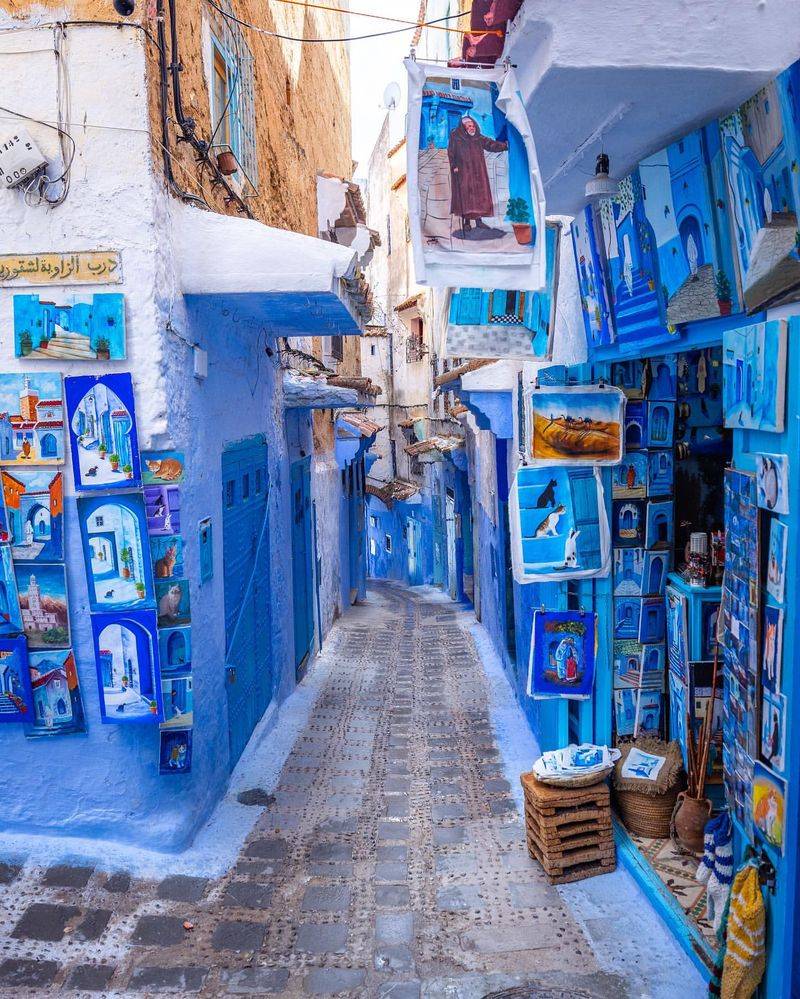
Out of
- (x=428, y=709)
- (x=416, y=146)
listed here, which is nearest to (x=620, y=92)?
(x=416, y=146)

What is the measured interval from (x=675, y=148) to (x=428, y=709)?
20.6 feet

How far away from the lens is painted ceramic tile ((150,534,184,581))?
5.14 m

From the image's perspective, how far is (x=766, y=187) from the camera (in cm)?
335

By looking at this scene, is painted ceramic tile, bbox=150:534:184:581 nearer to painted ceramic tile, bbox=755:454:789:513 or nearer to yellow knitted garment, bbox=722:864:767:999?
painted ceramic tile, bbox=755:454:789:513

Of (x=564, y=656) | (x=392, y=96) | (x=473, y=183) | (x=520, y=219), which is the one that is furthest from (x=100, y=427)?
(x=392, y=96)

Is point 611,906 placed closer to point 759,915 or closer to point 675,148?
point 759,915

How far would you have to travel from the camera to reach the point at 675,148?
13.6ft

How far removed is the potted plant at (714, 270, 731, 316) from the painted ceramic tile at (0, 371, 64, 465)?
3.83 metres

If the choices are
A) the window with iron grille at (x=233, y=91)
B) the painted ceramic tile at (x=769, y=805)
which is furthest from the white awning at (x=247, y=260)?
the painted ceramic tile at (x=769, y=805)

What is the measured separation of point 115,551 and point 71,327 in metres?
1.42

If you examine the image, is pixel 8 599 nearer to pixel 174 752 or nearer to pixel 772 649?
pixel 174 752

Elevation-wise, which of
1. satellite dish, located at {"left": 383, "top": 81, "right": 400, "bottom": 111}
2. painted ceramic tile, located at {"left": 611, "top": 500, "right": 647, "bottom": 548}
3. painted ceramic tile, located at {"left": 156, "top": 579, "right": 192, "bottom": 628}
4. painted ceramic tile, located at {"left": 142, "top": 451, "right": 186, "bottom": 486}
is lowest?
painted ceramic tile, located at {"left": 156, "top": 579, "right": 192, "bottom": 628}

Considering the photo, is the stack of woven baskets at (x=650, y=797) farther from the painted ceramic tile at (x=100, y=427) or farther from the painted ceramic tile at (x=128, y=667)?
the painted ceramic tile at (x=100, y=427)

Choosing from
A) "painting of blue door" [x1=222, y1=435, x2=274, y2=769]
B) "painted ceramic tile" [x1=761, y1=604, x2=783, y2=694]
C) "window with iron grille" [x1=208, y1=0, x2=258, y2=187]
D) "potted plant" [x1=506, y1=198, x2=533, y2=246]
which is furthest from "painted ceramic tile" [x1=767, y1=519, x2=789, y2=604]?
"window with iron grille" [x1=208, y1=0, x2=258, y2=187]
